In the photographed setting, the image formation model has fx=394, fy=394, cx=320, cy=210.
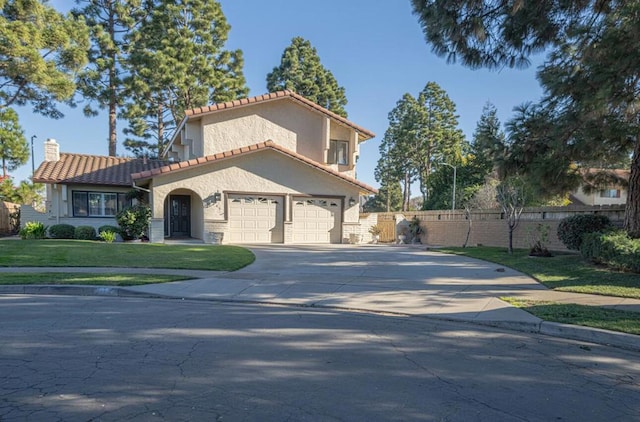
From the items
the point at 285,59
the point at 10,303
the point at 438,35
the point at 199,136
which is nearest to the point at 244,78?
the point at 285,59

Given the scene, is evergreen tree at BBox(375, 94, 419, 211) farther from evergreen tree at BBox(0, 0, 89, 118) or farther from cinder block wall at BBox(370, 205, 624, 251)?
evergreen tree at BBox(0, 0, 89, 118)

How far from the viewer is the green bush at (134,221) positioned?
719 inches

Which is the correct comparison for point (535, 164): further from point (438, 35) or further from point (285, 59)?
point (285, 59)

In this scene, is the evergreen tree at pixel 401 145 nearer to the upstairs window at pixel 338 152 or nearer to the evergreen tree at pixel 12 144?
the upstairs window at pixel 338 152

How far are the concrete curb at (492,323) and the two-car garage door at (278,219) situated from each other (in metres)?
10.4

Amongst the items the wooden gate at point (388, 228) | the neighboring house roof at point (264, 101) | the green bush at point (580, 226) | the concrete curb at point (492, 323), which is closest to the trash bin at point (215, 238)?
the neighboring house roof at point (264, 101)

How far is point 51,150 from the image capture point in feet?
72.4

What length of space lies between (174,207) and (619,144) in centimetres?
2030

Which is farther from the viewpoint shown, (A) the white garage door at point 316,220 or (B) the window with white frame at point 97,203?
(B) the window with white frame at point 97,203

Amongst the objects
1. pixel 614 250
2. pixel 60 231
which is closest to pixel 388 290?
pixel 614 250

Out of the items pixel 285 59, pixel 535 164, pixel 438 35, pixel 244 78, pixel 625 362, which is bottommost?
pixel 625 362

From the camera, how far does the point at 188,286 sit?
913cm

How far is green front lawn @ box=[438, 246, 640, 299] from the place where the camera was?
8.71 meters

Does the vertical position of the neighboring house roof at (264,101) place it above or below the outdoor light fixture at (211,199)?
above
